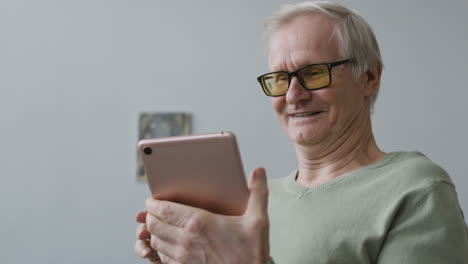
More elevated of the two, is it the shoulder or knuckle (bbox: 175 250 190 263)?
the shoulder

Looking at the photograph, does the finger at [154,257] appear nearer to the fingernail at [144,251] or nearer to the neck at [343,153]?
the fingernail at [144,251]

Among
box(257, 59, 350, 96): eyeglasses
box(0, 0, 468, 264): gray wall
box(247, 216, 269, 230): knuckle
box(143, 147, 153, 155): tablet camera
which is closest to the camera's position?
box(247, 216, 269, 230): knuckle

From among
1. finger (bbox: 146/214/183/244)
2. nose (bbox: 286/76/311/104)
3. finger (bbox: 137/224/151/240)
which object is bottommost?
finger (bbox: 137/224/151/240)

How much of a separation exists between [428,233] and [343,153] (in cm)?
30

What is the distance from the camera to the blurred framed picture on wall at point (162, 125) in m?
2.37

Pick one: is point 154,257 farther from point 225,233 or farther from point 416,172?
point 416,172

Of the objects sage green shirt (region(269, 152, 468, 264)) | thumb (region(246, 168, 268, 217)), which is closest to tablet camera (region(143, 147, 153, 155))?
thumb (region(246, 168, 268, 217))

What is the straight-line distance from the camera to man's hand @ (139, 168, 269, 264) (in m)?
0.65

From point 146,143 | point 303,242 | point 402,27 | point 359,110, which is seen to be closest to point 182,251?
point 146,143

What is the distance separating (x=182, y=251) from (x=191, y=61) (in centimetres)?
182

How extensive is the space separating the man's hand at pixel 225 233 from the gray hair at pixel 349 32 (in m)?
0.47

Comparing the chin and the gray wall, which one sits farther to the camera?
the gray wall

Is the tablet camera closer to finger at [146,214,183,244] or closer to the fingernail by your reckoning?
finger at [146,214,183,244]

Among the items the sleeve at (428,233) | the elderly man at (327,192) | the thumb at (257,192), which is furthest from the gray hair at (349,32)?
the thumb at (257,192)
